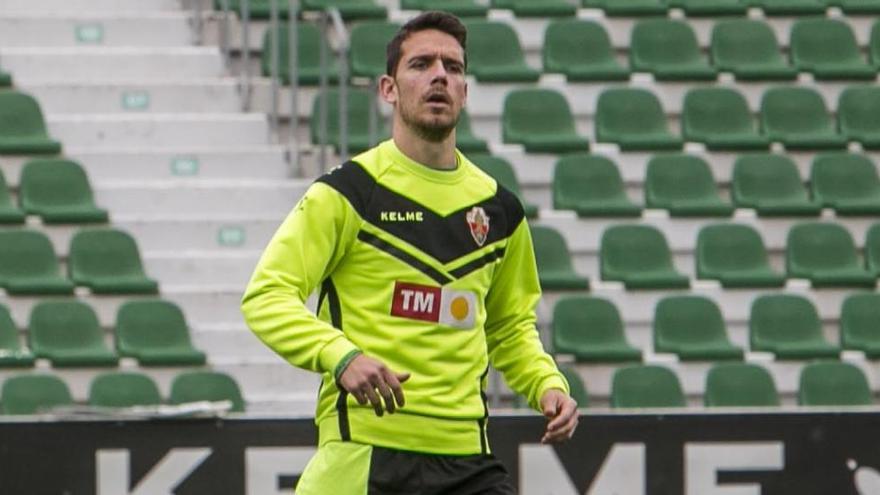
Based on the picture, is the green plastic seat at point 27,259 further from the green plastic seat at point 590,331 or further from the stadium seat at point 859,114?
the stadium seat at point 859,114

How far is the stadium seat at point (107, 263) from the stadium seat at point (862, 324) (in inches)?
142

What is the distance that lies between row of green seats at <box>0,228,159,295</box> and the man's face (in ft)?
20.8

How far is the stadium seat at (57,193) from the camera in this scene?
38.1 ft

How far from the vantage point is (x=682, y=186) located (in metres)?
12.5

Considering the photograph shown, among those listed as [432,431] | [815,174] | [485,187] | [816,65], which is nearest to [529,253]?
[485,187]

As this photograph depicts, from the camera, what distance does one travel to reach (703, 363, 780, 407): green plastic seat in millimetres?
10898

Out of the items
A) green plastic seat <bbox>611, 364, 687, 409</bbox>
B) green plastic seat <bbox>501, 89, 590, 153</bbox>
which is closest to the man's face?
green plastic seat <bbox>611, 364, 687, 409</bbox>

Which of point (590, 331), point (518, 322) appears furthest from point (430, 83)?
point (590, 331)

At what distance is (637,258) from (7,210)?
3.28 metres

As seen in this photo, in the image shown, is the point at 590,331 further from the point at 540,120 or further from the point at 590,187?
the point at 540,120

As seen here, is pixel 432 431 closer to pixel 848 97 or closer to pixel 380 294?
pixel 380 294

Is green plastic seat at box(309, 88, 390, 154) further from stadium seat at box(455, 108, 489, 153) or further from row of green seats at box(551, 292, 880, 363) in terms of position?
row of green seats at box(551, 292, 880, 363)

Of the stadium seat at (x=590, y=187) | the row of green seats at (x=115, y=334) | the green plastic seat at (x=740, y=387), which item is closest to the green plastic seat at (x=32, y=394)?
the row of green seats at (x=115, y=334)

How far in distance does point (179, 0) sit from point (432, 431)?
347 inches
